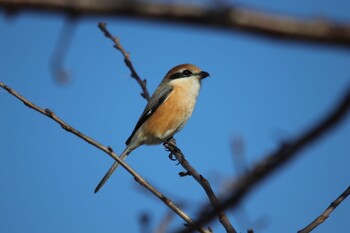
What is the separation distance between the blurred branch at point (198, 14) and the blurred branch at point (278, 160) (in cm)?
20

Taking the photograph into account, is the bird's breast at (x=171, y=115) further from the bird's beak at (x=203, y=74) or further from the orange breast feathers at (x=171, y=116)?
the bird's beak at (x=203, y=74)

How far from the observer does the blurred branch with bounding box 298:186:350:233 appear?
2.58 meters

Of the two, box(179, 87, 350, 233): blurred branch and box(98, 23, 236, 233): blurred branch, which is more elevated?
box(98, 23, 236, 233): blurred branch

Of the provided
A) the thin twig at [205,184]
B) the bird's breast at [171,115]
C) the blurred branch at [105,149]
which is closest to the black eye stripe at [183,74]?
the bird's breast at [171,115]

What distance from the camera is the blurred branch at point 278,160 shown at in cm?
81

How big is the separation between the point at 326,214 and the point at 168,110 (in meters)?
3.58

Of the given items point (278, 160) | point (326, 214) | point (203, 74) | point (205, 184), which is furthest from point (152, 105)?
point (278, 160)

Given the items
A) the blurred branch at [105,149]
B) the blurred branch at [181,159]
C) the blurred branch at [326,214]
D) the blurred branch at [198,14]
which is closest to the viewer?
the blurred branch at [198,14]

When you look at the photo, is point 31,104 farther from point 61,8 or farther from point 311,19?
point 311,19

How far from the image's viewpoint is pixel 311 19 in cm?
96

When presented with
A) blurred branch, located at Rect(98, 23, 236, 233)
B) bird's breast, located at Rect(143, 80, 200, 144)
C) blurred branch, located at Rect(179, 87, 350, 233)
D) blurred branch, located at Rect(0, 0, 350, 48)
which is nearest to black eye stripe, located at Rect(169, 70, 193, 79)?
bird's breast, located at Rect(143, 80, 200, 144)

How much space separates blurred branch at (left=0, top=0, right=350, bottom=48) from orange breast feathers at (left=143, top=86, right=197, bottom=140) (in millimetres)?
4968

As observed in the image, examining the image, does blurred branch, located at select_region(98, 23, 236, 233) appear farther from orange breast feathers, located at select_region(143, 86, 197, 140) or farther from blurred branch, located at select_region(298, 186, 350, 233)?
blurred branch, located at select_region(298, 186, 350, 233)

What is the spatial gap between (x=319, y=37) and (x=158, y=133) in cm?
508
